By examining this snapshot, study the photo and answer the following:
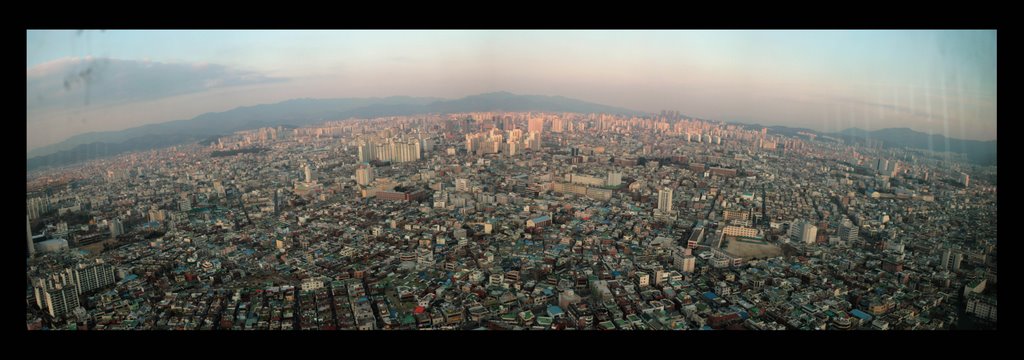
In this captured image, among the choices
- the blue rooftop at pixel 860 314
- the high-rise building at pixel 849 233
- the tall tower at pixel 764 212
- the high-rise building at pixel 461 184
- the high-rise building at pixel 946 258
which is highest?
the high-rise building at pixel 461 184

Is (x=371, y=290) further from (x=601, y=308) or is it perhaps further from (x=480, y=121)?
(x=480, y=121)

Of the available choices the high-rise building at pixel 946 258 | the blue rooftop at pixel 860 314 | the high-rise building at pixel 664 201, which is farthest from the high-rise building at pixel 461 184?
the high-rise building at pixel 946 258

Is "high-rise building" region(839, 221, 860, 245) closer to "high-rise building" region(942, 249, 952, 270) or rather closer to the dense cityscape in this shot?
the dense cityscape

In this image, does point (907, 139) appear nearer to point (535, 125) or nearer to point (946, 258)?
point (946, 258)

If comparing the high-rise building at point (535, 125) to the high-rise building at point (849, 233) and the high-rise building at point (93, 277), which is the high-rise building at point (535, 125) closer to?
the high-rise building at point (849, 233)

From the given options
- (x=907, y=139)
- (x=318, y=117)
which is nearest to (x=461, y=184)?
(x=318, y=117)
